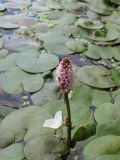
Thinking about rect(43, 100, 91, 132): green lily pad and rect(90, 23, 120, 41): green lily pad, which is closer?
rect(43, 100, 91, 132): green lily pad

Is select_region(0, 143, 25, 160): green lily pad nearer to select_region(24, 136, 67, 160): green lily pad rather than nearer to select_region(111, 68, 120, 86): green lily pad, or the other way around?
select_region(24, 136, 67, 160): green lily pad

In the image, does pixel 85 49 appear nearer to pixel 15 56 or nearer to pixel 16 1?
pixel 15 56

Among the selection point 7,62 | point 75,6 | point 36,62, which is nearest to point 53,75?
point 36,62

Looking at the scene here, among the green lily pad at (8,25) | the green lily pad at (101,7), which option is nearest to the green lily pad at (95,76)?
the green lily pad at (8,25)

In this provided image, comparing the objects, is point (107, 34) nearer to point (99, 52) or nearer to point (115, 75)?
point (99, 52)

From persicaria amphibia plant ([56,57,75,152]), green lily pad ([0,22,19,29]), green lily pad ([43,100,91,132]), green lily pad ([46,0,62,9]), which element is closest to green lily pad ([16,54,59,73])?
green lily pad ([43,100,91,132])

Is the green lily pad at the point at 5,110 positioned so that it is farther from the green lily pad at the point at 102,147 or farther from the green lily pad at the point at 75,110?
the green lily pad at the point at 102,147

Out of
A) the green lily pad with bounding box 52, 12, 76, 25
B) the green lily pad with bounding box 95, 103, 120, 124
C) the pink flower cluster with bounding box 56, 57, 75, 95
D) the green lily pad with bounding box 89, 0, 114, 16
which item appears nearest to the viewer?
the pink flower cluster with bounding box 56, 57, 75, 95

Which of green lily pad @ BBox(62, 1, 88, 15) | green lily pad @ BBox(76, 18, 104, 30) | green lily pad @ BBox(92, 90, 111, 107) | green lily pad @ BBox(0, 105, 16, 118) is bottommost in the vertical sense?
green lily pad @ BBox(0, 105, 16, 118)

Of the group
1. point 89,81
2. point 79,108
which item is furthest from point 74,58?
point 79,108
